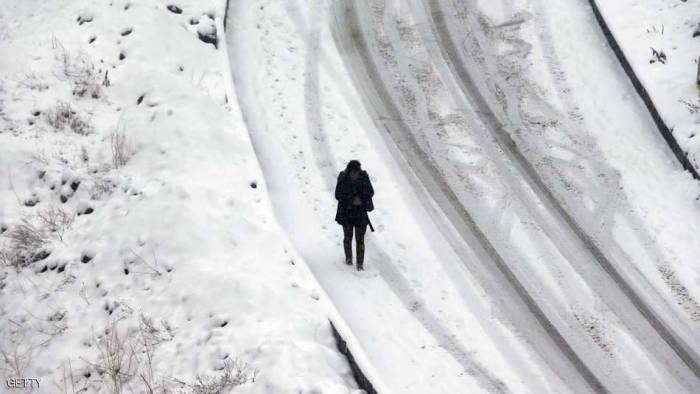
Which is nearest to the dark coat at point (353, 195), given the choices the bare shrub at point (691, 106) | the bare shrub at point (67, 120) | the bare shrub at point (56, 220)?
the bare shrub at point (56, 220)

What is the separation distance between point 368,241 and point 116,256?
369 cm

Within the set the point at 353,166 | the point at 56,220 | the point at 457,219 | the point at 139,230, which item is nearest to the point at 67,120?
the point at 56,220

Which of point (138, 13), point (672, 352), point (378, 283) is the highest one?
point (138, 13)

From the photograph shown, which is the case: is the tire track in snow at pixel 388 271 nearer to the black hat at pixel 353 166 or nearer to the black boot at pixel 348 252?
the black boot at pixel 348 252

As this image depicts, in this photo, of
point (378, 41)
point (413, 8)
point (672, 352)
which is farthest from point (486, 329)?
point (413, 8)

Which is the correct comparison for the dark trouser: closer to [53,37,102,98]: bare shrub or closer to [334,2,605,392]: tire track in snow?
[334,2,605,392]: tire track in snow

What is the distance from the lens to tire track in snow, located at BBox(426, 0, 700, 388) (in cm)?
938

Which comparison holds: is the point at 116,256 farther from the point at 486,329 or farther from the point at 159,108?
the point at 486,329

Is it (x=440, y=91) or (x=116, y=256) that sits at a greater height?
(x=440, y=91)

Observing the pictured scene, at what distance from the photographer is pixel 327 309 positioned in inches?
349

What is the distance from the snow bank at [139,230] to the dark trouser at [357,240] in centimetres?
97

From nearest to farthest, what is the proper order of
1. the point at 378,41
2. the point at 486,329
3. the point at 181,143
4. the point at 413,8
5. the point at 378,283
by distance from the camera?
1. the point at 486,329
2. the point at 378,283
3. the point at 181,143
4. the point at 378,41
5. the point at 413,8

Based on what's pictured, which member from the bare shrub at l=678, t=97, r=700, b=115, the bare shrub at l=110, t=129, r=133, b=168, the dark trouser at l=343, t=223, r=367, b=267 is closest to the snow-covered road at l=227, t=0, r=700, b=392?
the dark trouser at l=343, t=223, r=367, b=267

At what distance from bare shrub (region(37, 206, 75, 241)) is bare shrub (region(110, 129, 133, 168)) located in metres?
1.08
